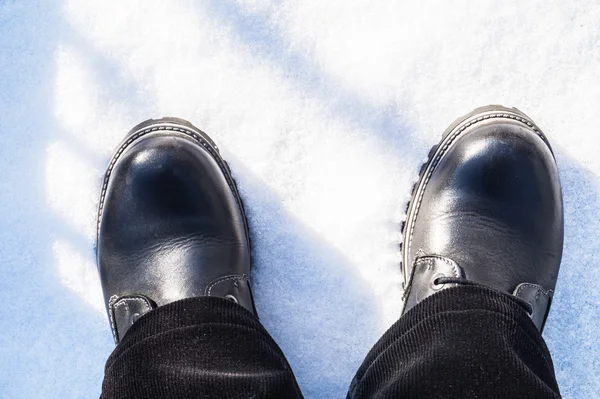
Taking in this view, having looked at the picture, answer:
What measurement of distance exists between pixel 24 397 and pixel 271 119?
61 cm

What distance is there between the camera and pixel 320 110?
91 cm

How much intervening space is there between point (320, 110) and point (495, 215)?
1.02 ft

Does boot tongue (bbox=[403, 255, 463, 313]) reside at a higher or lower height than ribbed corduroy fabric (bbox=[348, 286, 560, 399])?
lower

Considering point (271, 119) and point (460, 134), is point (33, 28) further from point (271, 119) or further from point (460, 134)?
point (460, 134)

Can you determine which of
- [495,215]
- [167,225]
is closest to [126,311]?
[167,225]

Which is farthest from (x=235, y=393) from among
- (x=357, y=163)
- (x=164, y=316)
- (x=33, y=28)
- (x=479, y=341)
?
(x=33, y=28)

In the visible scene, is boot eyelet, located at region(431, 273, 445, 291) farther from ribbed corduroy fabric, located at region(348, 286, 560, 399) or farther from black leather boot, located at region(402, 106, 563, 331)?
ribbed corduroy fabric, located at region(348, 286, 560, 399)

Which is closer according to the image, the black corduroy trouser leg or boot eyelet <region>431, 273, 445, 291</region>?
the black corduroy trouser leg

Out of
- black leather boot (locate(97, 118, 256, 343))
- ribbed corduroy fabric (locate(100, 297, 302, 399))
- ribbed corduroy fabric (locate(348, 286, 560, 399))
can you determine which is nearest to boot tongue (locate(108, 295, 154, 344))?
black leather boot (locate(97, 118, 256, 343))

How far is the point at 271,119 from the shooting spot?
91 centimetres

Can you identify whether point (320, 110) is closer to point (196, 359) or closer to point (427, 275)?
point (427, 275)

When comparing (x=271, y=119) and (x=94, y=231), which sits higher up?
(x=271, y=119)

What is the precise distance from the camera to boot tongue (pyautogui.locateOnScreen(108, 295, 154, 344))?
2.68ft

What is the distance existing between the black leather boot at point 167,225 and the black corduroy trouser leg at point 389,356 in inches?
5.2
